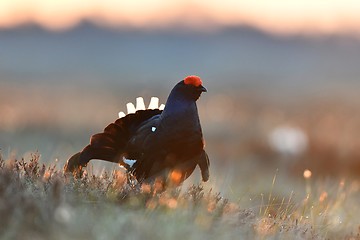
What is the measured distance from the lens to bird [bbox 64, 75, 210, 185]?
26.5 ft

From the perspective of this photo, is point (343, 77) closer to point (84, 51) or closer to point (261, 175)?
point (84, 51)

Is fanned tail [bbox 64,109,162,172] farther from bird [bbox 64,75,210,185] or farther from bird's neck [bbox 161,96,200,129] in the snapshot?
bird's neck [bbox 161,96,200,129]

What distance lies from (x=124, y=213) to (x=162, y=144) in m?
1.58

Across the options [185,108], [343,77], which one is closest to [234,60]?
[343,77]

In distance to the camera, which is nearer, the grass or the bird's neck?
the grass

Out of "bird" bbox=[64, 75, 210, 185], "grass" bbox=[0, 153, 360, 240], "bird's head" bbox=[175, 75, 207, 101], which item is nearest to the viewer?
"grass" bbox=[0, 153, 360, 240]

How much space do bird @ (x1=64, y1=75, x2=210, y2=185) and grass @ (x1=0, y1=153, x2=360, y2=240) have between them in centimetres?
34

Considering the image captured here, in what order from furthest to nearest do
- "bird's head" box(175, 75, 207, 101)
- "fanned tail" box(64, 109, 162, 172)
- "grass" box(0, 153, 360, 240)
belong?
"fanned tail" box(64, 109, 162, 172), "bird's head" box(175, 75, 207, 101), "grass" box(0, 153, 360, 240)

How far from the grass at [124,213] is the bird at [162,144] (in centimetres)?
34

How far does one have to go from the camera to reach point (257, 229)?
23.2ft

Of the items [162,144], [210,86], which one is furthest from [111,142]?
[210,86]

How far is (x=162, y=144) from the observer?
26.6 feet

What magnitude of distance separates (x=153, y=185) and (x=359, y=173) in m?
11.4

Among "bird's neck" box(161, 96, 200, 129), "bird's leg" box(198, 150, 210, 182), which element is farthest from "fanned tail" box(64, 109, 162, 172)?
"bird's leg" box(198, 150, 210, 182)
